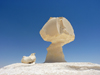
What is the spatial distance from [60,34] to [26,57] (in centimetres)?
866

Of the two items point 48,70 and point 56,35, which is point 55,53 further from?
point 48,70

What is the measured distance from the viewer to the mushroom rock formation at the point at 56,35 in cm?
911

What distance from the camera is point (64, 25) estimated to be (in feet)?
30.8

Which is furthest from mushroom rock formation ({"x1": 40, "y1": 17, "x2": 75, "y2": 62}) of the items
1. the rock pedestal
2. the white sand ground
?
the white sand ground

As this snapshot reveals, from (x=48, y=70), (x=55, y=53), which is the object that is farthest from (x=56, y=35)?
(x=48, y=70)

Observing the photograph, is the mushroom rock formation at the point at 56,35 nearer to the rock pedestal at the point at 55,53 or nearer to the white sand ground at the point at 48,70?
the rock pedestal at the point at 55,53

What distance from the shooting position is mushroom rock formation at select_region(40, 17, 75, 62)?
9.11 m

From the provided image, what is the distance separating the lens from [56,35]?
901 centimetres

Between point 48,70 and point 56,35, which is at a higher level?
point 56,35

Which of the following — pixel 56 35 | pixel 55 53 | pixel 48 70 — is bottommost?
pixel 48 70

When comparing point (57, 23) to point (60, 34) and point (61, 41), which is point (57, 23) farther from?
point (61, 41)

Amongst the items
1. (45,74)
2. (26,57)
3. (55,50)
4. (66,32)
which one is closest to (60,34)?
(66,32)

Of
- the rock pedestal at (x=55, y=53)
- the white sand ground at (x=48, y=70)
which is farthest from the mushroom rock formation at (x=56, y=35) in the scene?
the white sand ground at (x=48, y=70)

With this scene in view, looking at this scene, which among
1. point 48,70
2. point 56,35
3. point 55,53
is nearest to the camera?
point 48,70
